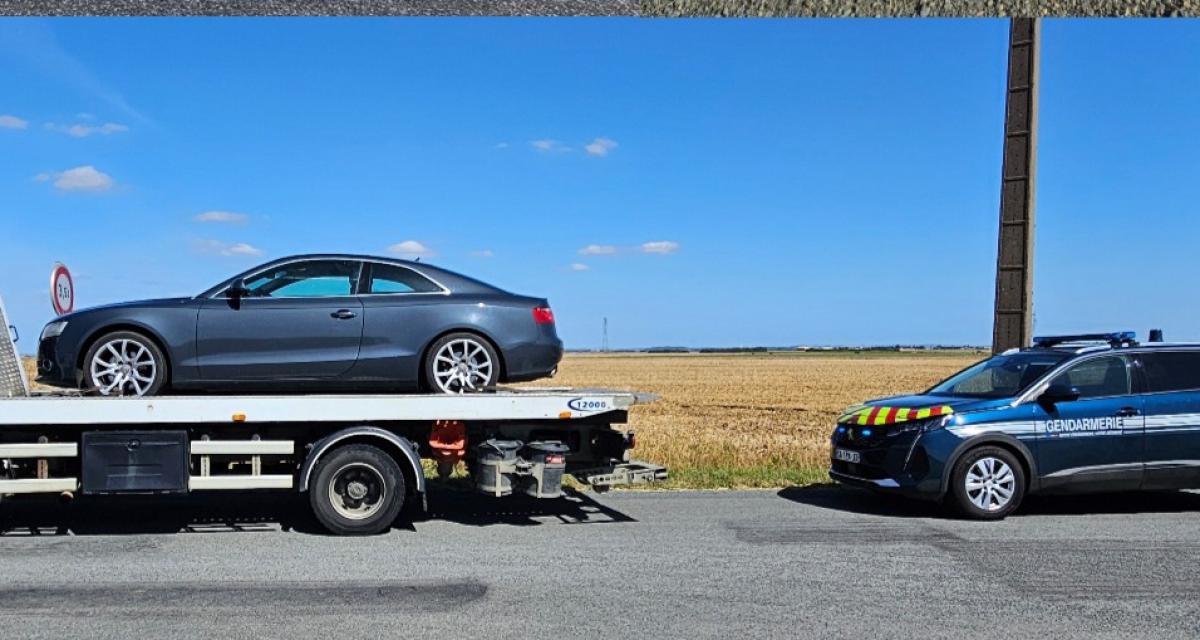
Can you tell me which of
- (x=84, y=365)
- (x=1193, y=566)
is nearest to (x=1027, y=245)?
(x=1193, y=566)

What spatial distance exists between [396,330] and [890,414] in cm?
449

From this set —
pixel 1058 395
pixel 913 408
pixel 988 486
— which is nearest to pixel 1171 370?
pixel 1058 395

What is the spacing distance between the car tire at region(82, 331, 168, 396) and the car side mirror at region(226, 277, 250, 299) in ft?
2.36

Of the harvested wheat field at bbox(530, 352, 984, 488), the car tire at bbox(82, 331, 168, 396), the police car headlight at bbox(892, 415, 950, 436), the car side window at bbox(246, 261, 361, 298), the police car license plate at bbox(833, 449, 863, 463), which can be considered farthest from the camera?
the harvested wheat field at bbox(530, 352, 984, 488)

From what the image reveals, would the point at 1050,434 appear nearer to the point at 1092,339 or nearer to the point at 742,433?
the point at 1092,339

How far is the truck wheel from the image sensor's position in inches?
Answer: 358

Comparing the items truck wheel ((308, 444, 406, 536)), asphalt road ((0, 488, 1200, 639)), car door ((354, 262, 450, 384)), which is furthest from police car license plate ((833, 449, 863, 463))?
truck wheel ((308, 444, 406, 536))

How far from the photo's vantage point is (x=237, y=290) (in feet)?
30.7

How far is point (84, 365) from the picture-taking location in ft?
30.3

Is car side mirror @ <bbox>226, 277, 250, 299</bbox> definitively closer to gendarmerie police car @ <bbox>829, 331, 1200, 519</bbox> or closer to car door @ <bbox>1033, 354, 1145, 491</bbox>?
gendarmerie police car @ <bbox>829, 331, 1200, 519</bbox>

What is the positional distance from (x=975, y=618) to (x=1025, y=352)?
5374 millimetres

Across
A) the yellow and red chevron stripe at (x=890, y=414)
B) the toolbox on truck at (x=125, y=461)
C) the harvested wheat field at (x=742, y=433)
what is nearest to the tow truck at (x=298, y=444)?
→ the toolbox on truck at (x=125, y=461)

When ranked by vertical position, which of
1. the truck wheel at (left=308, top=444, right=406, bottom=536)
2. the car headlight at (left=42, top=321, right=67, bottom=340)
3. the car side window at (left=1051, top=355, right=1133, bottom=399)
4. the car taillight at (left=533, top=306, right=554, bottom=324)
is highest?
the car taillight at (left=533, top=306, right=554, bottom=324)

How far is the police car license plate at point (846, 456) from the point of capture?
10.6 metres
